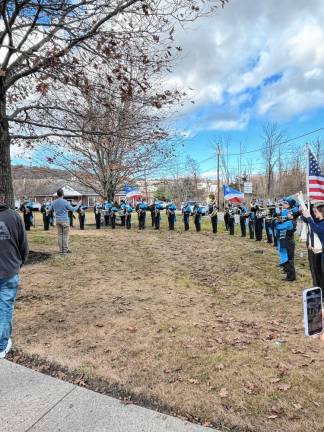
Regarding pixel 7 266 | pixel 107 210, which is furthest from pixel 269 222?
pixel 7 266

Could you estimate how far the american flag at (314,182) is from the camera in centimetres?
590

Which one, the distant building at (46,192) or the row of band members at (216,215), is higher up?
the distant building at (46,192)

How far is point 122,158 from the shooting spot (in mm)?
22250

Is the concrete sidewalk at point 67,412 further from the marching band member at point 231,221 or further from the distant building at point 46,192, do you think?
the distant building at point 46,192

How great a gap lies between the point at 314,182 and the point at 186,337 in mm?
3266

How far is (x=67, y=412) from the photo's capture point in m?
3.25

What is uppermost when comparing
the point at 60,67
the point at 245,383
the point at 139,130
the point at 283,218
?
the point at 60,67

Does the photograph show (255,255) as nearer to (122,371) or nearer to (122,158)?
(122,371)

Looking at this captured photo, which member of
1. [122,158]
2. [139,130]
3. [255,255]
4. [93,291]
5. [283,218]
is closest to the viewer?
[93,291]

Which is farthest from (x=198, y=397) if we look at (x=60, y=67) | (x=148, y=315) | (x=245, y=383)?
(x=60, y=67)

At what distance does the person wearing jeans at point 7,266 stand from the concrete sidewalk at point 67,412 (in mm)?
572

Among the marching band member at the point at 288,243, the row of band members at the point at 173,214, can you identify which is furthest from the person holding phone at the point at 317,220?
the row of band members at the point at 173,214

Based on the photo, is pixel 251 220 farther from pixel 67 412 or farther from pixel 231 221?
pixel 67 412

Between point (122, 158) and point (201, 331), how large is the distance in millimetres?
17983
